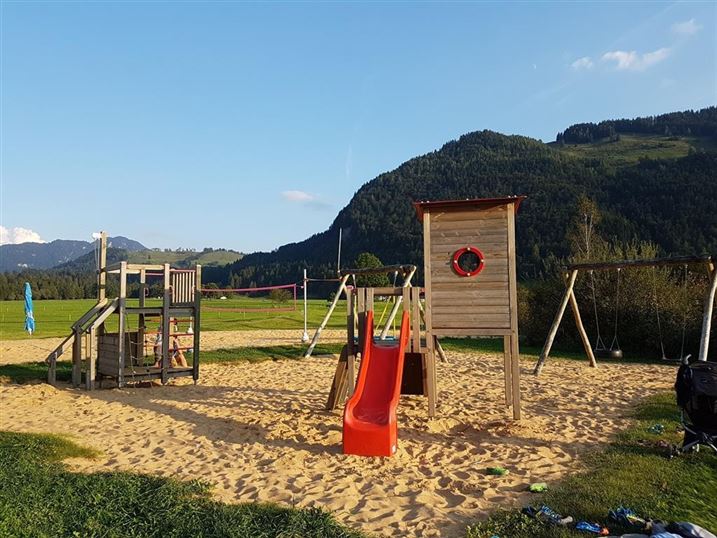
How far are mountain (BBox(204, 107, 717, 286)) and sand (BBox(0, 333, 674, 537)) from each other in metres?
43.0

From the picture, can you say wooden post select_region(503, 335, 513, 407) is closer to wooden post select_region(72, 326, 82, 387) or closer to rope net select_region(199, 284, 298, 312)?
wooden post select_region(72, 326, 82, 387)

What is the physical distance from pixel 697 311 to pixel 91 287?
8959 cm

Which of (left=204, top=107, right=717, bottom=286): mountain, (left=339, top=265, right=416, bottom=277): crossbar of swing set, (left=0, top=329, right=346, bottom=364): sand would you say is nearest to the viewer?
(left=339, top=265, right=416, bottom=277): crossbar of swing set

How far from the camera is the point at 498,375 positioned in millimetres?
12664

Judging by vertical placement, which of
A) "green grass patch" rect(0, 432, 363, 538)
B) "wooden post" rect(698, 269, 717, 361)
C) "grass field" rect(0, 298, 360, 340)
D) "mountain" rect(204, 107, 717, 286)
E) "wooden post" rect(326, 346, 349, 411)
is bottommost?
"grass field" rect(0, 298, 360, 340)

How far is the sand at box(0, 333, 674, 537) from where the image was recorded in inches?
197

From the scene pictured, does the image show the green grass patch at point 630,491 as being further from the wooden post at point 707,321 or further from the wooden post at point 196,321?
the wooden post at point 196,321

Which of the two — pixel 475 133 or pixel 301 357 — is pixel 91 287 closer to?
pixel 301 357

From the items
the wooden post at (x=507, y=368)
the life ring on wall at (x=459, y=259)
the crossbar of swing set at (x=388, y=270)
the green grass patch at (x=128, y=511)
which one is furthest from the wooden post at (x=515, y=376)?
the crossbar of swing set at (x=388, y=270)

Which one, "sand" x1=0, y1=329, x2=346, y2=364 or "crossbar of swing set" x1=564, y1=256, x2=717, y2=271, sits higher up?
Answer: "crossbar of swing set" x1=564, y1=256, x2=717, y2=271

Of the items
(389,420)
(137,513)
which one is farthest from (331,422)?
(137,513)

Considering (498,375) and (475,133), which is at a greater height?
(475,133)

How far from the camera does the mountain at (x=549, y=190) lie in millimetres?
83000

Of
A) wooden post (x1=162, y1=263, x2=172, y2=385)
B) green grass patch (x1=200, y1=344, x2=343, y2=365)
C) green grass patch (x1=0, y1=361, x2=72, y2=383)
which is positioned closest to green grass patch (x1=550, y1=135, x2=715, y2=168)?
green grass patch (x1=200, y1=344, x2=343, y2=365)
